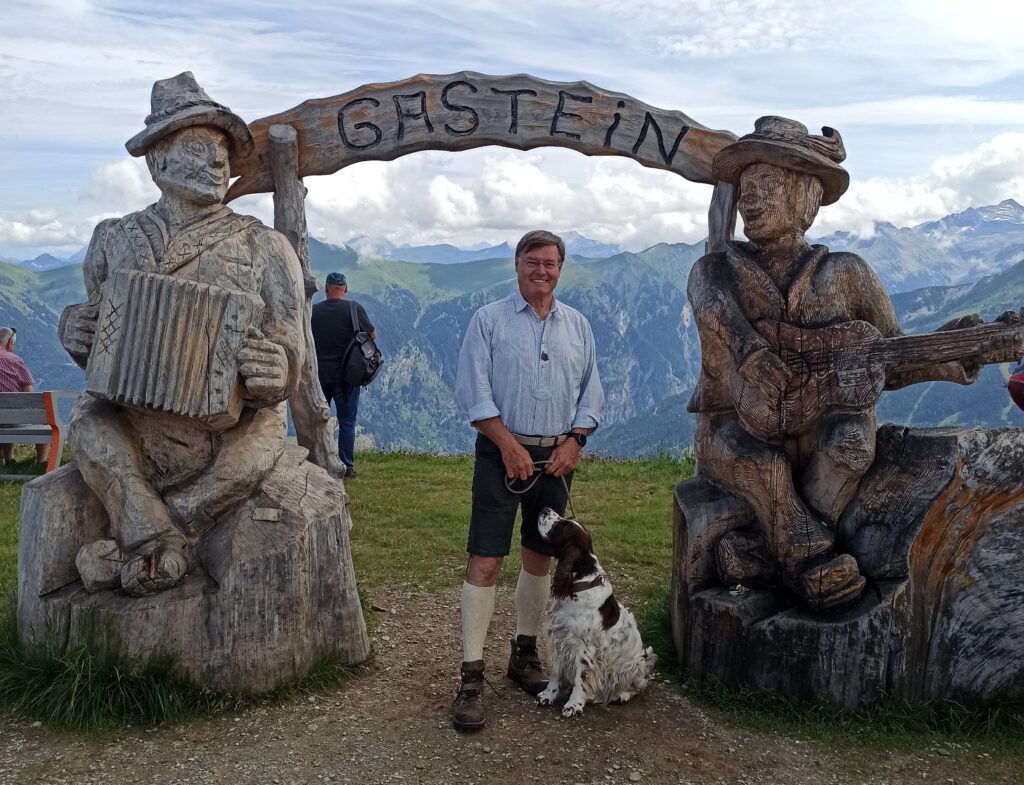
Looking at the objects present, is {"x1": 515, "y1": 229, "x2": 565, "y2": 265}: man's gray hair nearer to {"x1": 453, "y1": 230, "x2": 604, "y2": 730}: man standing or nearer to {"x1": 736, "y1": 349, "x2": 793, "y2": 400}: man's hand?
{"x1": 453, "y1": 230, "x2": 604, "y2": 730}: man standing

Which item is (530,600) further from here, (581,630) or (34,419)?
(34,419)

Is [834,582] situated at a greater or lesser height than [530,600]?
greater

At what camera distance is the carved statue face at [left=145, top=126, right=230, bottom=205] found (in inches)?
150

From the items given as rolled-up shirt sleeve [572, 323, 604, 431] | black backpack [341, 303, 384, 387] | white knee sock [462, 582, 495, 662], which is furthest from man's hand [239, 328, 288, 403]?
black backpack [341, 303, 384, 387]

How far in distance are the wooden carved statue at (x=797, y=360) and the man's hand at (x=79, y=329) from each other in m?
2.69

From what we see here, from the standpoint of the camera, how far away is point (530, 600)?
4000 millimetres

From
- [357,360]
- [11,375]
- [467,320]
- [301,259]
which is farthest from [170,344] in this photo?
[467,320]

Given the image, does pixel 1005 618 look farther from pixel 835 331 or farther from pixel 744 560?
pixel 835 331

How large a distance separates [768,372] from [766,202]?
0.75 metres

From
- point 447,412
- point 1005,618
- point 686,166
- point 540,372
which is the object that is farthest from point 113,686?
point 447,412

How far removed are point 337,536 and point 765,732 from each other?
6.59 feet

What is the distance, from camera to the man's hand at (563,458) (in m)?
3.65

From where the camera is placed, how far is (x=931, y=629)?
3.65m

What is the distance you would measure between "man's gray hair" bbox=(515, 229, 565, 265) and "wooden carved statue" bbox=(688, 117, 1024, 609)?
0.75m
